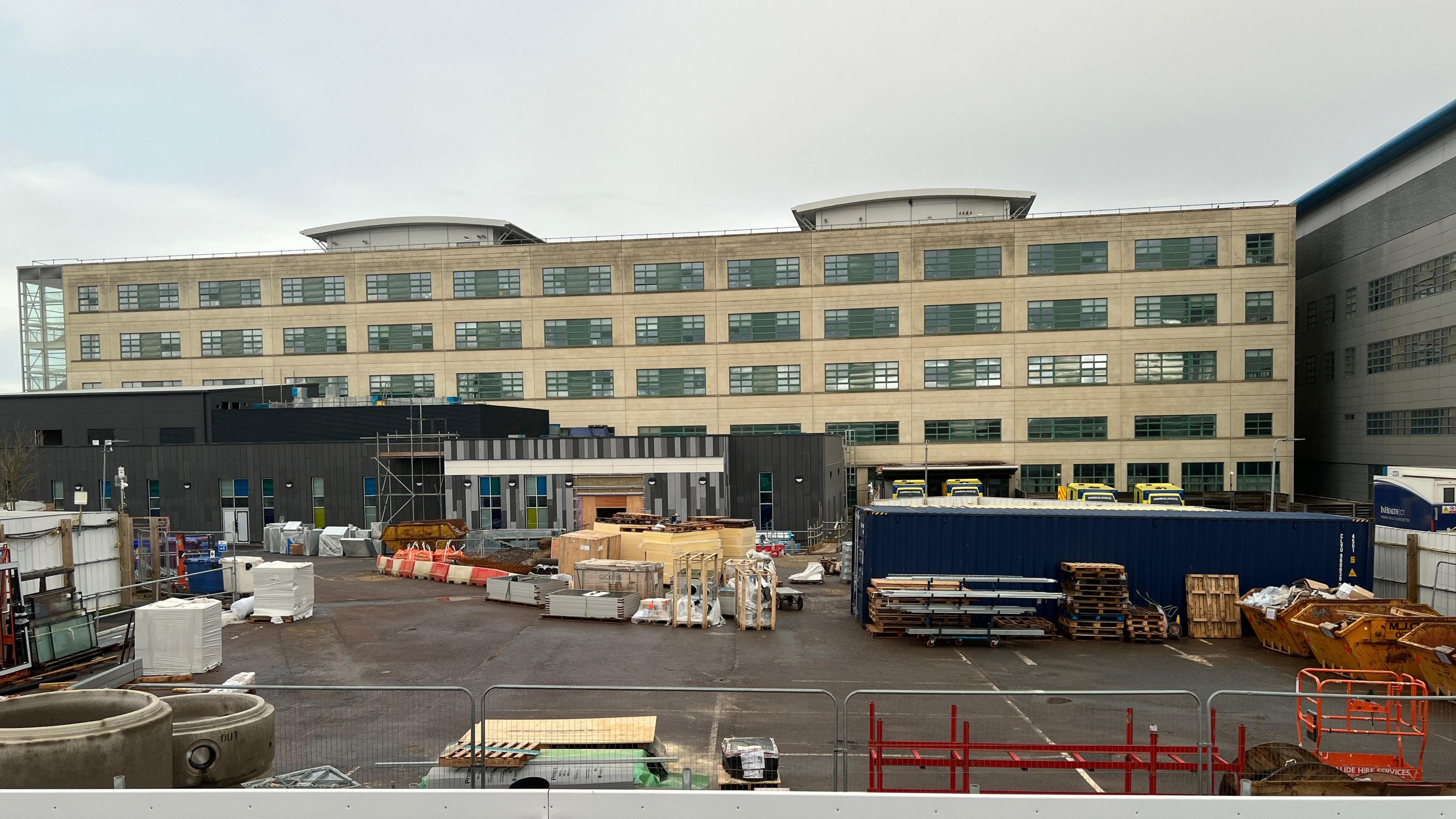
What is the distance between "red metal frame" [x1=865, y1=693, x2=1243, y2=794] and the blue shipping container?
33.1 ft

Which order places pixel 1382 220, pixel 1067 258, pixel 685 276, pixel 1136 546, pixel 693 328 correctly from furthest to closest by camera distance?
pixel 685 276 < pixel 693 328 < pixel 1067 258 < pixel 1382 220 < pixel 1136 546

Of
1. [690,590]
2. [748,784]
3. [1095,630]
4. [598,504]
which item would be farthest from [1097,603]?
[598,504]

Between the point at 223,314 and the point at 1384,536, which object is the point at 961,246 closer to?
the point at 1384,536

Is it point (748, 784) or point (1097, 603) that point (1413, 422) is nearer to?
point (1097, 603)

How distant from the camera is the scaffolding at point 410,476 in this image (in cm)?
4309

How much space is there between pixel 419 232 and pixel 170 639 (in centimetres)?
5828

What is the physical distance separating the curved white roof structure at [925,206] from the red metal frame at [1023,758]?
180 ft

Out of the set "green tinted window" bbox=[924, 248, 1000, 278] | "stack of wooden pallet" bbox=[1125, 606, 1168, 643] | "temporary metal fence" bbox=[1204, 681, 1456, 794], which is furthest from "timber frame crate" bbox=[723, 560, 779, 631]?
"green tinted window" bbox=[924, 248, 1000, 278]

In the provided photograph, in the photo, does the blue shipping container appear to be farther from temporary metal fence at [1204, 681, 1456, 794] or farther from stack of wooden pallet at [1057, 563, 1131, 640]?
temporary metal fence at [1204, 681, 1456, 794]

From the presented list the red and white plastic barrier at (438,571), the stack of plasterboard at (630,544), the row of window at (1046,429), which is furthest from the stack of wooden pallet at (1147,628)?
the row of window at (1046,429)

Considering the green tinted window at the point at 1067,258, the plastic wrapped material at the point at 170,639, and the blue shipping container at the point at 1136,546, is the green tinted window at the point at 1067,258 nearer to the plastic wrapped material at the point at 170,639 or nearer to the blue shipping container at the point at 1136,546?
the blue shipping container at the point at 1136,546

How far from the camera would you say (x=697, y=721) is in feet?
46.8

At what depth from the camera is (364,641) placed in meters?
21.1

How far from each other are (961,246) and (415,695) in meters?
49.1
